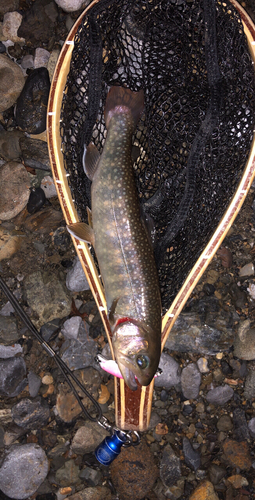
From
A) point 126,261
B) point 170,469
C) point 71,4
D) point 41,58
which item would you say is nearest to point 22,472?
point 170,469

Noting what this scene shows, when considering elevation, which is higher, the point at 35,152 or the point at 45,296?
the point at 35,152

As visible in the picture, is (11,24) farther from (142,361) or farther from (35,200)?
(142,361)

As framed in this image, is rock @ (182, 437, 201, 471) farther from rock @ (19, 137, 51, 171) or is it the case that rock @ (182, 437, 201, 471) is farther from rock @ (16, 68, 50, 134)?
rock @ (16, 68, 50, 134)

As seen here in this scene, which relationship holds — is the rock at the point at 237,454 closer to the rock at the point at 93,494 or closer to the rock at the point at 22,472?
the rock at the point at 93,494

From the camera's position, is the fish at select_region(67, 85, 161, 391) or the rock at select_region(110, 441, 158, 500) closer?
the fish at select_region(67, 85, 161, 391)

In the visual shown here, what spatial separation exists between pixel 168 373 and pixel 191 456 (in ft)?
2.42

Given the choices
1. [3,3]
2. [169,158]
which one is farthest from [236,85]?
[3,3]

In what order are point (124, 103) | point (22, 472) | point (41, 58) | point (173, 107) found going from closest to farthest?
point (124, 103), point (173, 107), point (22, 472), point (41, 58)

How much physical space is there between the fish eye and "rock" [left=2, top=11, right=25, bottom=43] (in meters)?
2.86

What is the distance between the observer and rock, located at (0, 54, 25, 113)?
9.58 ft

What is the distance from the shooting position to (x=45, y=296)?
3.01 m

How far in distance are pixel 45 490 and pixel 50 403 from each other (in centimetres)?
72

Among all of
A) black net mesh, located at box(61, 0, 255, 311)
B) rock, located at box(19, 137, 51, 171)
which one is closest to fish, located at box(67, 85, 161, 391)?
black net mesh, located at box(61, 0, 255, 311)

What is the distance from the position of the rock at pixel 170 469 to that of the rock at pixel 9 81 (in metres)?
3.35
